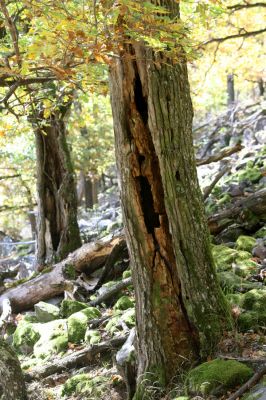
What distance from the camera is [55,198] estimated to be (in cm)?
1062

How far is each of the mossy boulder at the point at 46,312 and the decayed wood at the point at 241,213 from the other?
318 centimetres

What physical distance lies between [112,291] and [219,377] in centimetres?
378

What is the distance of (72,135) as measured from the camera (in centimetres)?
1734

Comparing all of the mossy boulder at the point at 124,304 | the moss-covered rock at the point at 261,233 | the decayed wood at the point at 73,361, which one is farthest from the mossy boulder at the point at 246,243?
the decayed wood at the point at 73,361

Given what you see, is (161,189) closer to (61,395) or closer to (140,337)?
(140,337)

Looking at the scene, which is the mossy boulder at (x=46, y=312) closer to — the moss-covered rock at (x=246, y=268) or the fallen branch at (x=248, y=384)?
the moss-covered rock at (x=246, y=268)

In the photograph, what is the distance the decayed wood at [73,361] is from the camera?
6074 millimetres

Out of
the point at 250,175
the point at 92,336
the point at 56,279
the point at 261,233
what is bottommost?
the point at 92,336

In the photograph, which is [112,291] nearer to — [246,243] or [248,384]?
[246,243]

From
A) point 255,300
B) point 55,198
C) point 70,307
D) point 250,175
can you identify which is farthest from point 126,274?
point 250,175

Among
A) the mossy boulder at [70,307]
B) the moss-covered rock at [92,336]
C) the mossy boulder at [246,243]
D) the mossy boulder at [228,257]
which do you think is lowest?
the moss-covered rock at [92,336]

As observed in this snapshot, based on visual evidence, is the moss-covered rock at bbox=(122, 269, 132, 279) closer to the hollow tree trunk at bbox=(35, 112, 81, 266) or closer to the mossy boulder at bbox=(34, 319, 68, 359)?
the mossy boulder at bbox=(34, 319, 68, 359)

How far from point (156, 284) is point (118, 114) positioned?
181 cm

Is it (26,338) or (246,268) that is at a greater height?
(246,268)
